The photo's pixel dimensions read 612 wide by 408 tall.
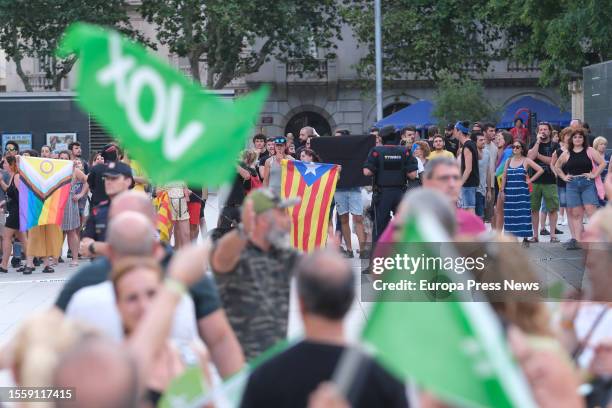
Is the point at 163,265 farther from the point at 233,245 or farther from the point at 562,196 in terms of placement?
the point at 562,196

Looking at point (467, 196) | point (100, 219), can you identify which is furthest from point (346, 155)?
point (100, 219)

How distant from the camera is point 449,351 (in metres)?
2.82

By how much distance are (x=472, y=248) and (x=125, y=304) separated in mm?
2116

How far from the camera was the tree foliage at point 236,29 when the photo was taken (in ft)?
127

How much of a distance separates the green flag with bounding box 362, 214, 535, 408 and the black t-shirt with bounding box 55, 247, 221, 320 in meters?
1.64

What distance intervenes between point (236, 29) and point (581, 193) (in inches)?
991

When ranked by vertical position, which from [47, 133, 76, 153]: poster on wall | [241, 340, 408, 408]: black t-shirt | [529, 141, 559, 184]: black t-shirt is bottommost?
[241, 340, 408, 408]: black t-shirt

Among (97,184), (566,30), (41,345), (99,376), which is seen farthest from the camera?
(566,30)

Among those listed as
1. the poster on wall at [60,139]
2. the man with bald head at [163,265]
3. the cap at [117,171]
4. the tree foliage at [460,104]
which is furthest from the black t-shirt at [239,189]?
the tree foliage at [460,104]

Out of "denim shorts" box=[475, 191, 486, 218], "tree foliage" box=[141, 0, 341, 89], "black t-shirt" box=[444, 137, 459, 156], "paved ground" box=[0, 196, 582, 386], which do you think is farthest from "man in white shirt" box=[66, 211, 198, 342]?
"tree foliage" box=[141, 0, 341, 89]

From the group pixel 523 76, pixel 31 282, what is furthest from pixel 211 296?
pixel 523 76

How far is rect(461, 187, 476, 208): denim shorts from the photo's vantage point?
15062 mm

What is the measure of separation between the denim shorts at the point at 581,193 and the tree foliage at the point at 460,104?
1997cm

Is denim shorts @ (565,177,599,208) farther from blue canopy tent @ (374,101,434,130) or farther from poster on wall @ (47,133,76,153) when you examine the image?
blue canopy tent @ (374,101,434,130)
